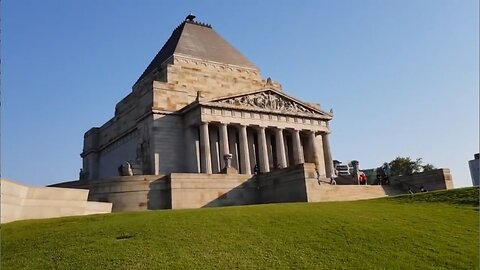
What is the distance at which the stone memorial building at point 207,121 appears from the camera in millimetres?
46125

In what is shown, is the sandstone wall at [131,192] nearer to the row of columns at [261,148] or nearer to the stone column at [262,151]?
the row of columns at [261,148]

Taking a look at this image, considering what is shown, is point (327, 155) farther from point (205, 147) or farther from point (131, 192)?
point (131, 192)

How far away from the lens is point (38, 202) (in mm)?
23875

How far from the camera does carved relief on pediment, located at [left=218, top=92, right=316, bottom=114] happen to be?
157 ft

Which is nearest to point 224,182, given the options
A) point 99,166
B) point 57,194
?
point 57,194

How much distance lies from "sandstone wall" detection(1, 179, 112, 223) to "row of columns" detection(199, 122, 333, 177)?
60.1ft

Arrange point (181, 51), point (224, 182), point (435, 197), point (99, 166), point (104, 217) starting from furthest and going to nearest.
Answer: point (99, 166) → point (181, 51) → point (224, 182) → point (435, 197) → point (104, 217)

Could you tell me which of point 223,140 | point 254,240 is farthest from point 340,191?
point 254,240

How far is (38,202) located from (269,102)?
99.1 feet

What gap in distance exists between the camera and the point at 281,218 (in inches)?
736

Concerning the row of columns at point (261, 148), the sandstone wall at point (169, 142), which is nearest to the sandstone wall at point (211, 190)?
the row of columns at point (261, 148)

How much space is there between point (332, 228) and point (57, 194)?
50.8 feet

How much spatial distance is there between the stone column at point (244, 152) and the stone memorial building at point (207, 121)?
0.10 metres

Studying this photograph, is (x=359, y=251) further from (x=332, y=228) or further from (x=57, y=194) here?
(x=57, y=194)
